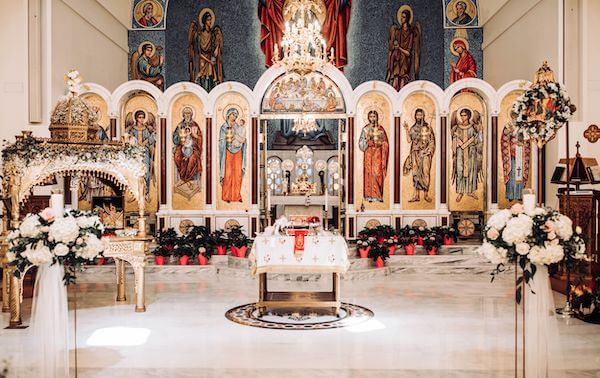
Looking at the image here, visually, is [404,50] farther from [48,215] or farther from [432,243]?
[48,215]

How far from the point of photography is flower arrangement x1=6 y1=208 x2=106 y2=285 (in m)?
4.89

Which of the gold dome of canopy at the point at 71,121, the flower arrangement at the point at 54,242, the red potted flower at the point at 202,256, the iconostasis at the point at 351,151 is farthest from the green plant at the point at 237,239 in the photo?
the flower arrangement at the point at 54,242

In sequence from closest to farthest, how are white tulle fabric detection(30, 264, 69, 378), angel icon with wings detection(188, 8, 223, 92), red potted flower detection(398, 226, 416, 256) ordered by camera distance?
white tulle fabric detection(30, 264, 69, 378)
red potted flower detection(398, 226, 416, 256)
angel icon with wings detection(188, 8, 223, 92)

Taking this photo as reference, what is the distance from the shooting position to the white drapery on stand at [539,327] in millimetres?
4559

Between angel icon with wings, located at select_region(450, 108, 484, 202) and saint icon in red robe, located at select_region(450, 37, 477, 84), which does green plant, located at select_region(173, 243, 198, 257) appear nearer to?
angel icon with wings, located at select_region(450, 108, 484, 202)

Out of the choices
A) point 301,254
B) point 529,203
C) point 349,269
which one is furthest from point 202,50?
point 529,203

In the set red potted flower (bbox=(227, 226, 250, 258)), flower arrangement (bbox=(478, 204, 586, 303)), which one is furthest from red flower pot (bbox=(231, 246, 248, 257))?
flower arrangement (bbox=(478, 204, 586, 303))

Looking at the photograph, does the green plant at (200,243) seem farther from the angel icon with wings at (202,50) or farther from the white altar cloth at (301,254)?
the angel icon with wings at (202,50)

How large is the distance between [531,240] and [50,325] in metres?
3.75

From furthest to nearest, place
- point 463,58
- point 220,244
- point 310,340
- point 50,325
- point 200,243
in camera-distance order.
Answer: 1. point 463,58
2. point 220,244
3. point 200,243
4. point 310,340
5. point 50,325

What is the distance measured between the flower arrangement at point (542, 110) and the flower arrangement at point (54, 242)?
20.8 ft

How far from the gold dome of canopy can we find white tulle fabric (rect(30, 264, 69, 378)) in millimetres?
3311

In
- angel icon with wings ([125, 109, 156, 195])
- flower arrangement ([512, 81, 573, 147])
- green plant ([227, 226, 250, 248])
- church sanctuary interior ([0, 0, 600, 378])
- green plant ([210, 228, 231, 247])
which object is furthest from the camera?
angel icon with wings ([125, 109, 156, 195])

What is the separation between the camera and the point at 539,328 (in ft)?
15.0
